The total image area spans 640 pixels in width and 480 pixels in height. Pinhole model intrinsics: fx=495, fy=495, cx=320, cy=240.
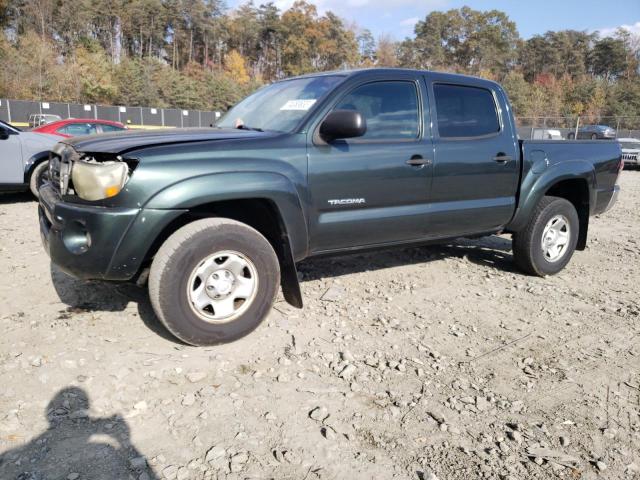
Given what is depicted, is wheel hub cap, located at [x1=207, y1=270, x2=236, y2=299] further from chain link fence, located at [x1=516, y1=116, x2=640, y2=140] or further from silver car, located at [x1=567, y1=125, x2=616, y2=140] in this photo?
chain link fence, located at [x1=516, y1=116, x2=640, y2=140]

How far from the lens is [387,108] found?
386 centimetres

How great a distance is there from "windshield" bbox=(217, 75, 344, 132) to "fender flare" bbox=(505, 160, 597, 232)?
2132 mm

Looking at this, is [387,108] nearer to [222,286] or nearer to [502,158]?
[502,158]

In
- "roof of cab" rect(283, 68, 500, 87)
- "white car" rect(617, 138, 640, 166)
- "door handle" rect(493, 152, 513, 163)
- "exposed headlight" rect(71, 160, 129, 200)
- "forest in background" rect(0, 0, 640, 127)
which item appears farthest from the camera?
"forest in background" rect(0, 0, 640, 127)

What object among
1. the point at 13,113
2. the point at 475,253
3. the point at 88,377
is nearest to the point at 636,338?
the point at 475,253

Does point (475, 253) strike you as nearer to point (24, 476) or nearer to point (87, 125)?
point (24, 476)

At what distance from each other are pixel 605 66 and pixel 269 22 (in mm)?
57268

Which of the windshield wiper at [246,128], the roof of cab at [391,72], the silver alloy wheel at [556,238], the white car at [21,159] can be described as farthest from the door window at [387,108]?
the white car at [21,159]

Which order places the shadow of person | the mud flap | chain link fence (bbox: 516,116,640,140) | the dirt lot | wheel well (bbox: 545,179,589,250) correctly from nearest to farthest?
the shadow of person < the dirt lot < the mud flap < wheel well (bbox: 545,179,589,250) < chain link fence (bbox: 516,116,640,140)

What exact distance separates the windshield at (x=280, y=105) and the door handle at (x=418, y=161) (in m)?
0.81

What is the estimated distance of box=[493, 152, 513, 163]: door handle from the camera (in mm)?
4363

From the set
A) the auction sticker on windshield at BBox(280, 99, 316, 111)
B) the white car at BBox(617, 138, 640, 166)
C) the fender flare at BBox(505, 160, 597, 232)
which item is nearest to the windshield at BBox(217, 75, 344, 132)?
the auction sticker on windshield at BBox(280, 99, 316, 111)

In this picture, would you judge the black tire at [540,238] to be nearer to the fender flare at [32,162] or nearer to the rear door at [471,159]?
the rear door at [471,159]

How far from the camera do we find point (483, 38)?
8438 cm
